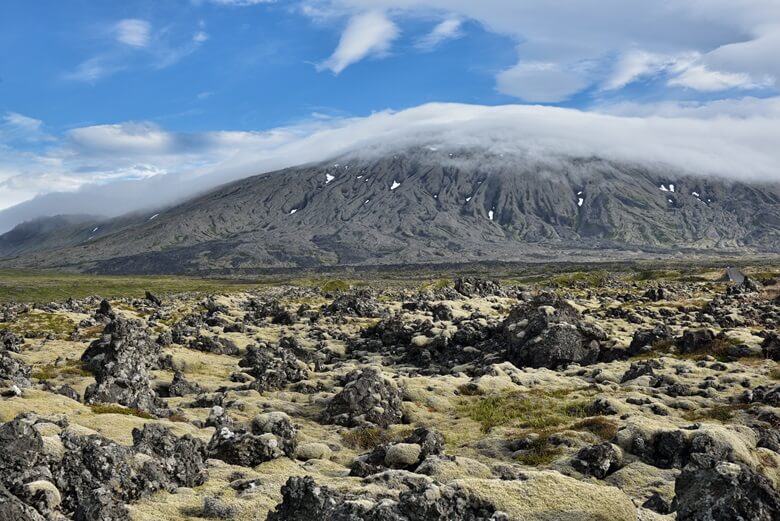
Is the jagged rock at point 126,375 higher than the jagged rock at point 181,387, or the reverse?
the jagged rock at point 126,375

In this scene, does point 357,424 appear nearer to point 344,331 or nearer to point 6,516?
point 6,516

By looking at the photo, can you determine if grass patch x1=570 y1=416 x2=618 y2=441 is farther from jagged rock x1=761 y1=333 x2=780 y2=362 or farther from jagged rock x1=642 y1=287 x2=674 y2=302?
jagged rock x1=642 y1=287 x2=674 y2=302

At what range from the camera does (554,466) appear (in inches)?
934

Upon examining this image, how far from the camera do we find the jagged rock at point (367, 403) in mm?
33906

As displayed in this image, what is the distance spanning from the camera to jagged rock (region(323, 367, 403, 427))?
3391cm

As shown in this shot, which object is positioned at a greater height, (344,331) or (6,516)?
(6,516)

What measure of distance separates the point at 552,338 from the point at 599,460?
100 ft

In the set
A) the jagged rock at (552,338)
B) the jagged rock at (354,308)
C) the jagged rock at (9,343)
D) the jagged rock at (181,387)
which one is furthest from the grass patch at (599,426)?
the jagged rock at (354,308)

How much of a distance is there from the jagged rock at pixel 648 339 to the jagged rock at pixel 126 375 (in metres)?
40.3

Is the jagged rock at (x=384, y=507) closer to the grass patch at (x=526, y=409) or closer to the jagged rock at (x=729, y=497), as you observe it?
the jagged rock at (x=729, y=497)

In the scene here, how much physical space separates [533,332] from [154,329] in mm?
46302

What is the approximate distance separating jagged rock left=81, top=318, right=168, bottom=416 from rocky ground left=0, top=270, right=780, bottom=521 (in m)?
0.14

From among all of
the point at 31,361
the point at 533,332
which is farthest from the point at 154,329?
the point at 533,332

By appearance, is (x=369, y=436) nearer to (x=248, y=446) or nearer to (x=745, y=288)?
(x=248, y=446)
